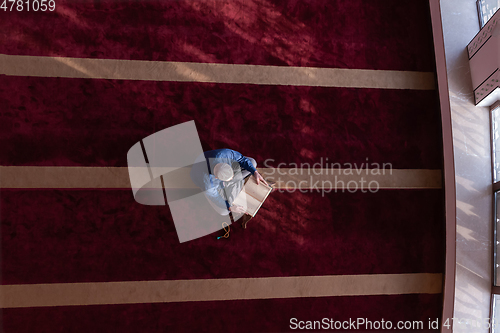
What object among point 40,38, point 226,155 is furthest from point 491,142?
point 40,38

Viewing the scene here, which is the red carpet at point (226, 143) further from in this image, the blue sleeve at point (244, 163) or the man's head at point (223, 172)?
the man's head at point (223, 172)

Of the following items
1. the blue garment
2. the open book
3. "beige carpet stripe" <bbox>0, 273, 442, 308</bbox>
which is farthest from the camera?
"beige carpet stripe" <bbox>0, 273, 442, 308</bbox>

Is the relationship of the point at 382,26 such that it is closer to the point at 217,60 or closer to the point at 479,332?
the point at 217,60

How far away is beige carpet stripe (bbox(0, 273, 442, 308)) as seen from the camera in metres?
3.12

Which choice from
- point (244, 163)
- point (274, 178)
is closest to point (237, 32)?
point (244, 163)

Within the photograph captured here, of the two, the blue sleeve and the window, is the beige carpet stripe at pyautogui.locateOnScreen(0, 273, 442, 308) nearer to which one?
the blue sleeve

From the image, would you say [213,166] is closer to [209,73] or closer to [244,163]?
[244,163]

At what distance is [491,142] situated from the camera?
3148mm

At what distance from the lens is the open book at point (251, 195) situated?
9.59 feet

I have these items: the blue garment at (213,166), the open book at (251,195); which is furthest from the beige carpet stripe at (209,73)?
the open book at (251,195)

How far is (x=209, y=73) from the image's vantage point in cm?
333

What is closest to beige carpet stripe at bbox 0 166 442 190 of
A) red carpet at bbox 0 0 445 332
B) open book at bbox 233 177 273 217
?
red carpet at bbox 0 0 445 332

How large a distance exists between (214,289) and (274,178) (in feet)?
4.78

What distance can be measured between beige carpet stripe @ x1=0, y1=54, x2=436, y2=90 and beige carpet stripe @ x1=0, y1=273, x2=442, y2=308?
2.32 meters
